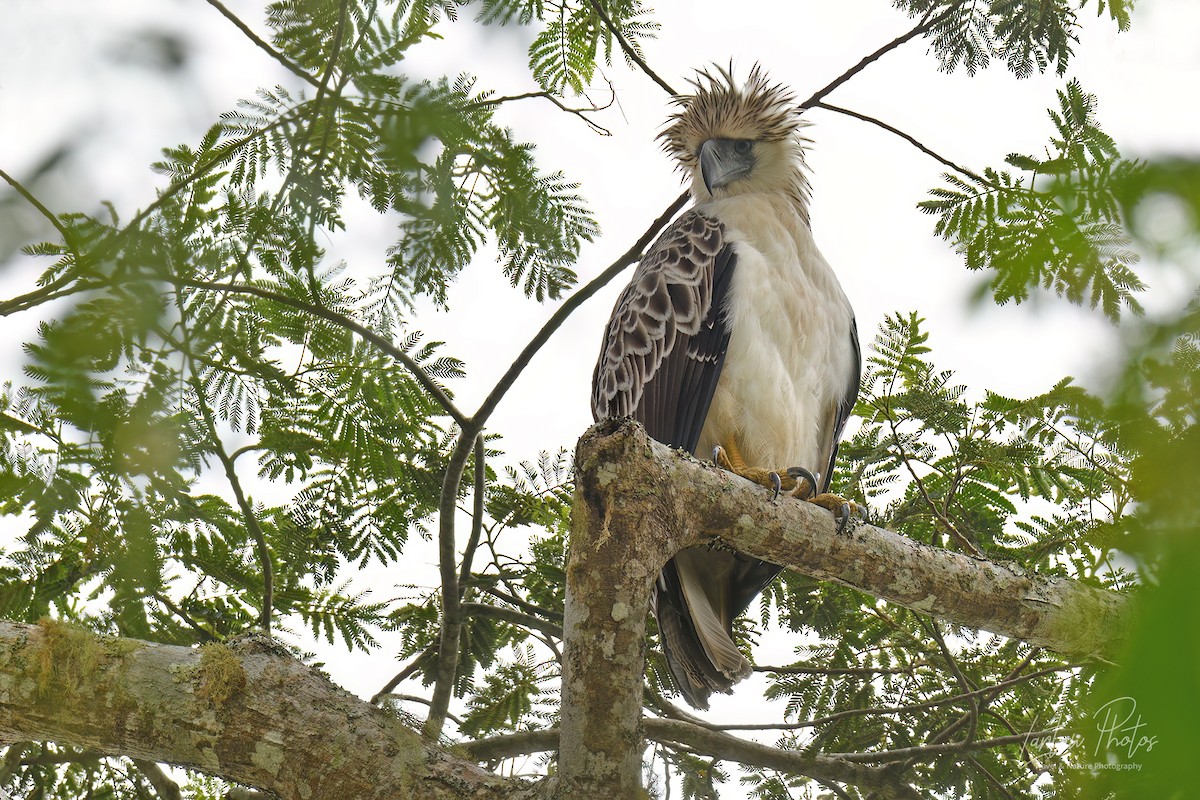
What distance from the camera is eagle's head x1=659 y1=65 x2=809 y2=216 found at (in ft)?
20.1

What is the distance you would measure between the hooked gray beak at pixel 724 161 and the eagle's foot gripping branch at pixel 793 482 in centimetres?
199

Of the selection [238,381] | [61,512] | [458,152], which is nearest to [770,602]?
[238,381]

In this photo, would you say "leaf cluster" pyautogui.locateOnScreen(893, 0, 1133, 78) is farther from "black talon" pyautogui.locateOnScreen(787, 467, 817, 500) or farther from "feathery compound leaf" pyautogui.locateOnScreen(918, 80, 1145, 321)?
"feathery compound leaf" pyautogui.locateOnScreen(918, 80, 1145, 321)

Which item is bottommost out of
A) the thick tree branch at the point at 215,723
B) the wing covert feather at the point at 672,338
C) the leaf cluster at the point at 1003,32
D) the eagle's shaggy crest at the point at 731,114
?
the thick tree branch at the point at 215,723

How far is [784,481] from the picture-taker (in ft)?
14.6

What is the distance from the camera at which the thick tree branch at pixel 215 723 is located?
306 cm

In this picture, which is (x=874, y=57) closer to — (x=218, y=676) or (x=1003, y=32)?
(x=1003, y=32)

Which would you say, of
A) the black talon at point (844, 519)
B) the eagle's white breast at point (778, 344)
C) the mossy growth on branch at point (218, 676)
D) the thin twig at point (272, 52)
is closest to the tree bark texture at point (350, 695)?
the mossy growth on branch at point (218, 676)

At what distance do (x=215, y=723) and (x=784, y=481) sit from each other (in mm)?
2546

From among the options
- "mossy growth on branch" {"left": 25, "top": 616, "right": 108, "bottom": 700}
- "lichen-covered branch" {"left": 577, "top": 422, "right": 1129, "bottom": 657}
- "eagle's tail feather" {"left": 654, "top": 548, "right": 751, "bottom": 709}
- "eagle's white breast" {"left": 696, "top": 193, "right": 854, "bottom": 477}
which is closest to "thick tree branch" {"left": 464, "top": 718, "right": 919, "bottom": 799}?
"eagle's tail feather" {"left": 654, "top": 548, "right": 751, "bottom": 709}

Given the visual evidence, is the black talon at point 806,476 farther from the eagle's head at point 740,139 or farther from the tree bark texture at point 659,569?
the eagle's head at point 740,139

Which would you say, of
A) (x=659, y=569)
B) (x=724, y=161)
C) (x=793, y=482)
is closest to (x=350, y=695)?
(x=659, y=569)

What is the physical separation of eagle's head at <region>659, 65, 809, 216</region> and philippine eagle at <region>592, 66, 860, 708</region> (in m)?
0.46

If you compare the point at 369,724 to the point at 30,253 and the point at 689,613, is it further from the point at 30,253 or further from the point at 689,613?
the point at 30,253
